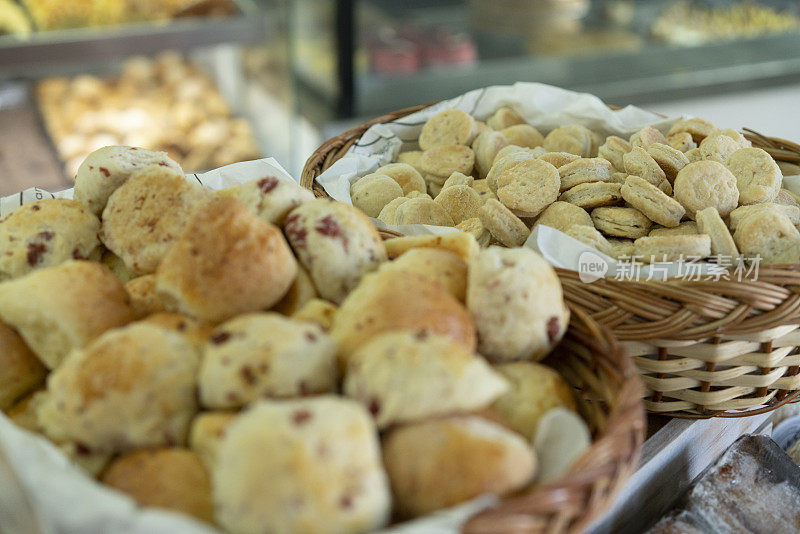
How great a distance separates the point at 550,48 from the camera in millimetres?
3551

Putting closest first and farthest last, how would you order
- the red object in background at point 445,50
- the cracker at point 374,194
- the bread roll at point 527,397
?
the bread roll at point 527,397
the cracker at point 374,194
the red object in background at point 445,50

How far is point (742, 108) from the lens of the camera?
3719 mm

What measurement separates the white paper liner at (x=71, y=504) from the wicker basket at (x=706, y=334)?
499 millimetres

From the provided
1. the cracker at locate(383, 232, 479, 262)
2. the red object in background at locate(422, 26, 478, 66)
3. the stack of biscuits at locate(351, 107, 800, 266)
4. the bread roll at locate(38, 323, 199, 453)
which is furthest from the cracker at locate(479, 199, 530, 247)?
the red object in background at locate(422, 26, 478, 66)

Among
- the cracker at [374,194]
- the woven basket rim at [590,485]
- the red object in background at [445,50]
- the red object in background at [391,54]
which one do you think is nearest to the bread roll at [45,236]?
the cracker at [374,194]

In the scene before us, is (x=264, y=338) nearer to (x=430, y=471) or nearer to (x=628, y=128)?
(x=430, y=471)

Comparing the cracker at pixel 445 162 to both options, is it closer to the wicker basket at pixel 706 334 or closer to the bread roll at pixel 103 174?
the wicker basket at pixel 706 334

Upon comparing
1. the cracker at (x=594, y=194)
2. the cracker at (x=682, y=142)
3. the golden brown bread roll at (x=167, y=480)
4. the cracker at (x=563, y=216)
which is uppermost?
the cracker at (x=682, y=142)

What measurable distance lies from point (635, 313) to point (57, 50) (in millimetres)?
2255

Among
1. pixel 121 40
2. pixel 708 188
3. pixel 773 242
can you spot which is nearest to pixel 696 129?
pixel 708 188

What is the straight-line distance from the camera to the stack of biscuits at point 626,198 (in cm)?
129

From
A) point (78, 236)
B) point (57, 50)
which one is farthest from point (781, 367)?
point (57, 50)

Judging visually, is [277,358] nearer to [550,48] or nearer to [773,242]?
[773,242]

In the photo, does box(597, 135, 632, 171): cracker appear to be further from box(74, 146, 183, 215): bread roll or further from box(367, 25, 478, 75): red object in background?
box(367, 25, 478, 75): red object in background
